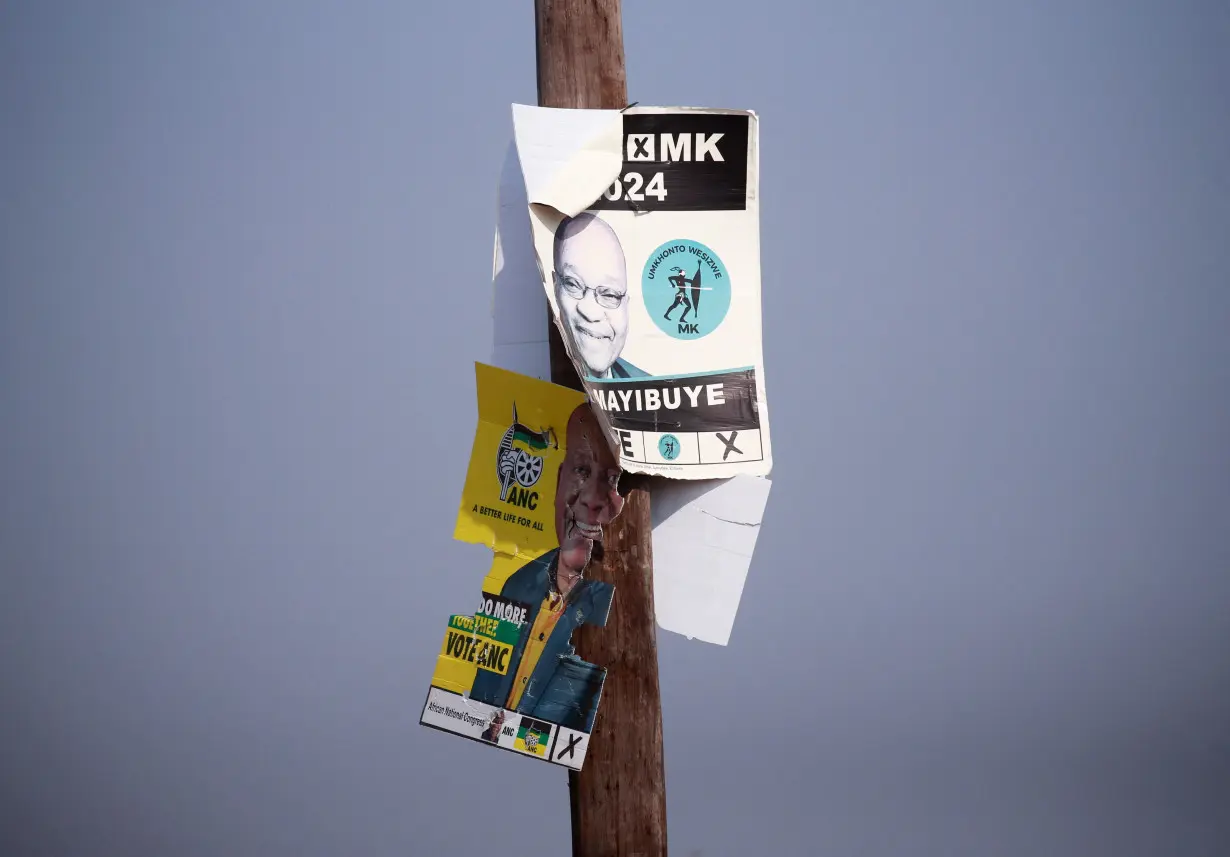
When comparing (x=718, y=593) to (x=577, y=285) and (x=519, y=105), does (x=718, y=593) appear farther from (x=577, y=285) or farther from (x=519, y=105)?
(x=519, y=105)

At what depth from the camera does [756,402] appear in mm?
2291

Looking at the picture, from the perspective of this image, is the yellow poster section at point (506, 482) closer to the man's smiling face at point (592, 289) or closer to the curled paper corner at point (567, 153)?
the man's smiling face at point (592, 289)

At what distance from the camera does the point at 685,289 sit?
7.48 ft

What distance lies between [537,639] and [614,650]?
0.15 meters

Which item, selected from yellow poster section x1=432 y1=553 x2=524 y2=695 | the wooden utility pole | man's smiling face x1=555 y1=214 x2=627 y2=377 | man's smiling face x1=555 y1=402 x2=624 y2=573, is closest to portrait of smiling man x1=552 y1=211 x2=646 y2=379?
man's smiling face x1=555 y1=214 x2=627 y2=377

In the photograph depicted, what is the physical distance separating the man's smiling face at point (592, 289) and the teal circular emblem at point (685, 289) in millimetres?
62

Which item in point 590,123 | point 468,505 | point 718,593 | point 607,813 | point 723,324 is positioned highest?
point 590,123

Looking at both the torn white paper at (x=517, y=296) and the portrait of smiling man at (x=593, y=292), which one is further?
the torn white paper at (x=517, y=296)

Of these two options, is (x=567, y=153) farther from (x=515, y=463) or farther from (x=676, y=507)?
(x=676, y=507)

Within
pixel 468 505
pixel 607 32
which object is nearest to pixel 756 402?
pixel 468 505

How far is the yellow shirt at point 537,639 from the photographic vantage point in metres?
2.21

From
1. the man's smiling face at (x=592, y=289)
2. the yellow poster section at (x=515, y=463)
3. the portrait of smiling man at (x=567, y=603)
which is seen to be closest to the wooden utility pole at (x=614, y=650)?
the portrait of smiling man at (x=567, y=603)

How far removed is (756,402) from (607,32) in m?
0.77

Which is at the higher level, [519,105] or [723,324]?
[519,105]
